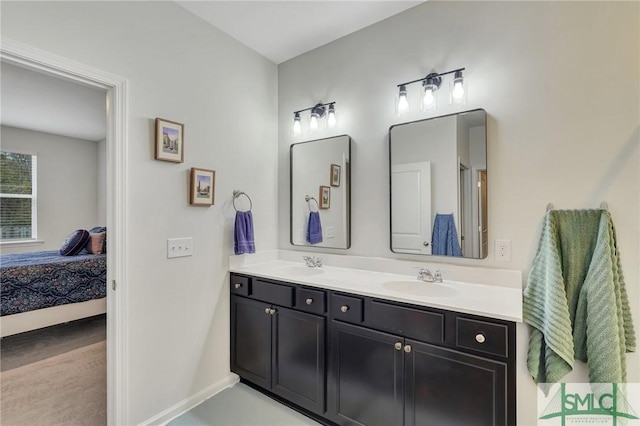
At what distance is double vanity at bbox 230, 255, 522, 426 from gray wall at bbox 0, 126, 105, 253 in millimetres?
4951

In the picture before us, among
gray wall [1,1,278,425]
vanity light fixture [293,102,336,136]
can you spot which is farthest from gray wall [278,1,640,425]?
gray wall [1,1,278,425]

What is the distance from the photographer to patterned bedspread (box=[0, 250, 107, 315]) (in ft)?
9.60

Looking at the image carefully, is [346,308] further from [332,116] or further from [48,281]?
[48,281]

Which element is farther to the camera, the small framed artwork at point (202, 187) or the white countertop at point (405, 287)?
the small framed artwork at point (202, 187)

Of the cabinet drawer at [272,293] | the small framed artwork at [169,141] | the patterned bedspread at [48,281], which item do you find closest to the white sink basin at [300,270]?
the cabinet drawer at [272,293]

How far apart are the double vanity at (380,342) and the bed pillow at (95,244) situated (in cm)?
288

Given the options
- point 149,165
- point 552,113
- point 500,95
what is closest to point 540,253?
point 552,113

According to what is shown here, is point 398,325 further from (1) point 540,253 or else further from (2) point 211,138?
(2) point 211,138

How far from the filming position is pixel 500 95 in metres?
1.75

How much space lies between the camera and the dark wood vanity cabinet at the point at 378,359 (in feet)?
4.31

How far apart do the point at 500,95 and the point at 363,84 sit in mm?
947

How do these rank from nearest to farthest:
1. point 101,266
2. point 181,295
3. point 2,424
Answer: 1. point 2,424
2. point 181,295
3. point 101,266

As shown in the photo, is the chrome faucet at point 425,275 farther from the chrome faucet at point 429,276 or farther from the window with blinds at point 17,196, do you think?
the window with blinds at point 17,196

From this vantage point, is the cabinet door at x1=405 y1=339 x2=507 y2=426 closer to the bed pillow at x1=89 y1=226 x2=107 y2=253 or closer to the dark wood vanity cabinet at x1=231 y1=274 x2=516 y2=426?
the dark wood vanity cabinet at x1=231 y1=274 x2=516 y2=426
